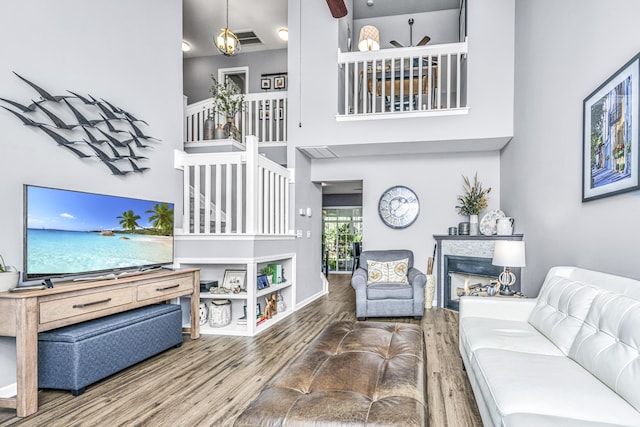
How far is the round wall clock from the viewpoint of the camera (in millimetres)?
5738

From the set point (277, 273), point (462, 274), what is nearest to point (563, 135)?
point (462, 274)

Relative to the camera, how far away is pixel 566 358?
6.39 ft

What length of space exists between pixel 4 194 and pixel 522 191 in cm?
473

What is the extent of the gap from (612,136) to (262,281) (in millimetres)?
3507

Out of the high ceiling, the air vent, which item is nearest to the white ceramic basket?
the high ceiling

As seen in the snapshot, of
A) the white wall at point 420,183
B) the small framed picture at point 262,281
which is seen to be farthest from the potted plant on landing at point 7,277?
the white wall at point 420,183

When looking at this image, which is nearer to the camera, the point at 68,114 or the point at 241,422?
the point at 241,422

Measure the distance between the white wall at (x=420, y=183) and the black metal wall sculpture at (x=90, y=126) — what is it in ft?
10.4

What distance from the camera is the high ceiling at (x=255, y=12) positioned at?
5969 millimetres

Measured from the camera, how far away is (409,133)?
479cm

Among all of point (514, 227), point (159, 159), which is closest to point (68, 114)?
point (159, 159)

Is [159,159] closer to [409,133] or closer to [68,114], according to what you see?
[68,114]

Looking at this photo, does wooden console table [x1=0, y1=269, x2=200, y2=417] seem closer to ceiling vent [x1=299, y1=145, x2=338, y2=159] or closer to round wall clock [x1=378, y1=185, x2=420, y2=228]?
ceiling vent [x1=299, y1=145, x2=338, y2=159]

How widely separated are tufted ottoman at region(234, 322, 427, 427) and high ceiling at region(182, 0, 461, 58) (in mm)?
5621
